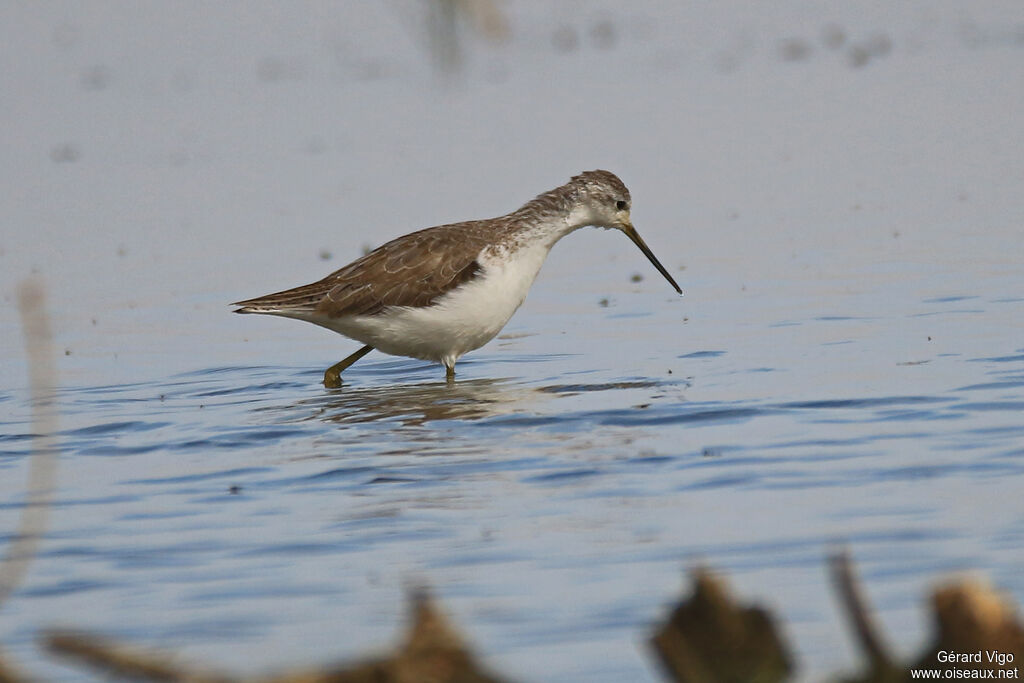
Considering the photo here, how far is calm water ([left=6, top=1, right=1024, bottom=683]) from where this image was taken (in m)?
6.55

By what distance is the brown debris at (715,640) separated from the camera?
12.6ft

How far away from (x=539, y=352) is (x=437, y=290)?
3.88 feet

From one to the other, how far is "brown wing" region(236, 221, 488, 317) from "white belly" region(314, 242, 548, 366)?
0.06 m

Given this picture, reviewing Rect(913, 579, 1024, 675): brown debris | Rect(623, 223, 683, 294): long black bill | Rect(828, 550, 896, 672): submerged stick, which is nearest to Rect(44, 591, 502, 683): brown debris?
Rect(828, 550, 896, 672): submerged stick

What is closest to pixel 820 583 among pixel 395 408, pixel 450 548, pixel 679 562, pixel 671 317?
pixel 679 562

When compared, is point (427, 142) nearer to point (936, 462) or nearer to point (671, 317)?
point (671, 317)

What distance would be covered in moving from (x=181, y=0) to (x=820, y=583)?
26428 millimetres

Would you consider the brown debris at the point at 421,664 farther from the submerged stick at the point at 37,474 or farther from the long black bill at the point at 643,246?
the long black bill at the point at 643,246

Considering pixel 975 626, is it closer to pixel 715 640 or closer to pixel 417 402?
pixel 715 640

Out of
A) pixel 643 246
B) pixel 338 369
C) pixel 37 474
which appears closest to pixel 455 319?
pixel 338 369

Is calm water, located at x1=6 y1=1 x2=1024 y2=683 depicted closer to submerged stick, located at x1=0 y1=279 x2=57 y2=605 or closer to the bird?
submerged stick, located at x1=0 y1=279 x2=57 y2=605

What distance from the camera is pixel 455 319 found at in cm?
1073

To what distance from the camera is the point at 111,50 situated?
26.1m

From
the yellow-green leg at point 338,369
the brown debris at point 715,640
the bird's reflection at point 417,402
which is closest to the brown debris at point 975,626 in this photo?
the brown debris at point 715,640
